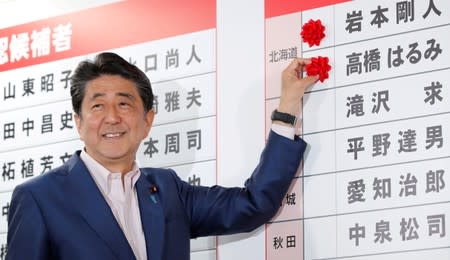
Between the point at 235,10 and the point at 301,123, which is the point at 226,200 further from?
the point at 235,10

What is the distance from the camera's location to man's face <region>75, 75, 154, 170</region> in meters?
2.23

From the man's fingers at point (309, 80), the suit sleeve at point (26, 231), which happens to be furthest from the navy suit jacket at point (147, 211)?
the man's fingers at point (309, 80)

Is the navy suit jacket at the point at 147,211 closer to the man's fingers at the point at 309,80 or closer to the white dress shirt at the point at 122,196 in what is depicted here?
the white dress shirt at the point at 122,196

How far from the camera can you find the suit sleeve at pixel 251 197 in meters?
2.21

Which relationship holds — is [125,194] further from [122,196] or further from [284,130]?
[284,130]

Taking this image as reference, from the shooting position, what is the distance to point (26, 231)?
214 cm

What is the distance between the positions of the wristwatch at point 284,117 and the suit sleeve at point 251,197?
35mm

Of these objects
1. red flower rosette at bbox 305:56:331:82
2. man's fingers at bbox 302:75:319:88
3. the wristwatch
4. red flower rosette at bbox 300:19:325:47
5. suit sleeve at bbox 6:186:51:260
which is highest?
red flower rosette at bbox 300:19:325:47

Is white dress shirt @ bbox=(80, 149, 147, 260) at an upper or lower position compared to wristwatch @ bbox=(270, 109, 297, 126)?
lower

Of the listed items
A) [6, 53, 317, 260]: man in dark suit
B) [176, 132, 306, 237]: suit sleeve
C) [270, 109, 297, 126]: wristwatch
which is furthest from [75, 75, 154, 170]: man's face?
Answer: [270, 109, 297, 126]: wristwatch

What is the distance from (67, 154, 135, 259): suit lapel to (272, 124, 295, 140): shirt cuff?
0.37m

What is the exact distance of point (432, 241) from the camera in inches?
81.8

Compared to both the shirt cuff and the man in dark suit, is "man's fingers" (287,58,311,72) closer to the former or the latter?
the man in dark suit

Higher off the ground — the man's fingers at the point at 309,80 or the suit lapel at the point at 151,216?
the man's fingers at the point at 309,80
